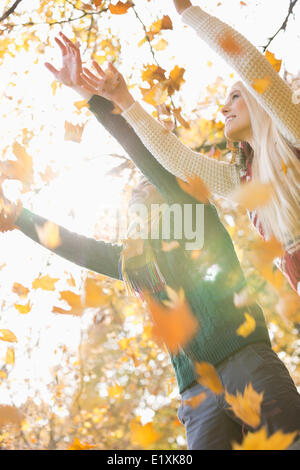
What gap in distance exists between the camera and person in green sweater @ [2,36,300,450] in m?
1.39

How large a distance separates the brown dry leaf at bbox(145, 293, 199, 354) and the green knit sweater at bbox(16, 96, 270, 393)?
1.1 inches

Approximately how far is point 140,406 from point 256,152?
10514 mm

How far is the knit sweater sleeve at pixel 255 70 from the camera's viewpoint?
53.7 inches

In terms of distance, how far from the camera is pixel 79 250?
6.77ft

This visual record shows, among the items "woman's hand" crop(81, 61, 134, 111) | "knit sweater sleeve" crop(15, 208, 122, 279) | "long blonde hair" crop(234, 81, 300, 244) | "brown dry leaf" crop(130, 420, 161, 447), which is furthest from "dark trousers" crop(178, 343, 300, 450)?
"woman's hand" crop(81, 61, 134, 111)

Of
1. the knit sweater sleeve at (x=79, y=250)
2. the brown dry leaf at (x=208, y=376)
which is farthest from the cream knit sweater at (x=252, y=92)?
the brown dry leaf at (x=208, y=376)

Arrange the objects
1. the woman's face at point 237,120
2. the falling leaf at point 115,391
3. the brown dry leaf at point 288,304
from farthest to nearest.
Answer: the falling leaf at point 115,391 < the brown dry leaf at point 288,304 < the woman's face at point 237,120

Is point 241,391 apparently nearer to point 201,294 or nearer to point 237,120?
point 201,294

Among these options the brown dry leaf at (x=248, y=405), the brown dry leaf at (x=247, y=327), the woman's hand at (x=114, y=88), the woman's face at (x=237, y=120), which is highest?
the woman's hand at (x=114, y=88)

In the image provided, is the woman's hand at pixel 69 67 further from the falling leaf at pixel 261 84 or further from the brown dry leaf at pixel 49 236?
the falling leaf at pixel 261 84

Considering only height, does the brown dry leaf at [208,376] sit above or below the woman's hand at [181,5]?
below

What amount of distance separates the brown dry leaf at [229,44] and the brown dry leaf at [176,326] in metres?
1.01

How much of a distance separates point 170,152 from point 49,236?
80 centimetres

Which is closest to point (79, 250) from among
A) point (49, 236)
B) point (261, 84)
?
point (49, 236)
